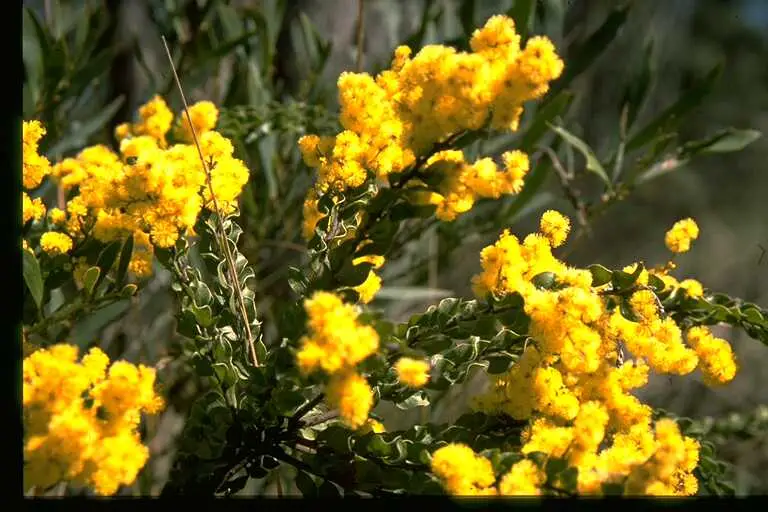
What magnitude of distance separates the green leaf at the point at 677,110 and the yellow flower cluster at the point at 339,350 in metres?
0.73

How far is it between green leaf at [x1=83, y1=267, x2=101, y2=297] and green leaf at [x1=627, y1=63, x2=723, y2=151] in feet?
2.52

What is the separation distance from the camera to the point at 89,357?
1.79ft

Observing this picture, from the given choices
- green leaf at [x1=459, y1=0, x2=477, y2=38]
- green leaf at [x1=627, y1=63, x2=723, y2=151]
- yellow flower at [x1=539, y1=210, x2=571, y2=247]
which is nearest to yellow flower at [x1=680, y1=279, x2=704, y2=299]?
yellow flower at [x1=539, y1=210, x2=571, y2=247]

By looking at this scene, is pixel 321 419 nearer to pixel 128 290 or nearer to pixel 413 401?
pixel 413 401

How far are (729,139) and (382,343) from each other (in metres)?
0.73

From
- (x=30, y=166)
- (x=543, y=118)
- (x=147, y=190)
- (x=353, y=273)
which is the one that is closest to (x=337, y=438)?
(x=353, y=273)

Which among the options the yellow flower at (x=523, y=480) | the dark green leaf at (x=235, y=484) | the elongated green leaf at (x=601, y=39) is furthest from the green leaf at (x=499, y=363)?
the elongated green leaf at (x=601, y=39)

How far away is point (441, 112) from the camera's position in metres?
0.58

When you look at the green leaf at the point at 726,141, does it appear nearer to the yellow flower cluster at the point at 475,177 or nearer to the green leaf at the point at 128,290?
the yellow flower cluster at the point at 475,177

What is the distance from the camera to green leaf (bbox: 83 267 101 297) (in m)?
0.68

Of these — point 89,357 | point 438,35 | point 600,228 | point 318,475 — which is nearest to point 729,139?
point 438,35

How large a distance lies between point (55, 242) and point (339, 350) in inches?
12.1

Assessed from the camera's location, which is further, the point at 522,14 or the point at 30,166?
the point at 522,14

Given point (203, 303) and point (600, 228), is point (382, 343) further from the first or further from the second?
point (600, 228)
